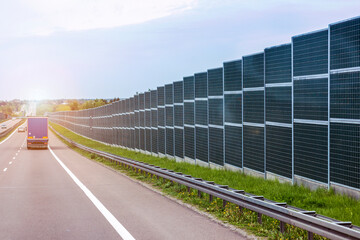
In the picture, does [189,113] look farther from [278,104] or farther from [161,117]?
[278,104]

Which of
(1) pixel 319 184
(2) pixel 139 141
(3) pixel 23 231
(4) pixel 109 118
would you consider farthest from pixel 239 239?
(4) pixel 109 118

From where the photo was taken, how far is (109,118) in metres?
59.1

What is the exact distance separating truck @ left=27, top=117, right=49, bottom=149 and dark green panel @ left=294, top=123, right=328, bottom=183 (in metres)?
43.9

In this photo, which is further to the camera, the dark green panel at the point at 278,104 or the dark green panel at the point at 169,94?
the dark green panel at the point at 169,94

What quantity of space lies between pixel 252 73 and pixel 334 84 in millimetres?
5432

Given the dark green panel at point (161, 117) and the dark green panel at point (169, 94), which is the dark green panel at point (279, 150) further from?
the dark green panel at point (161, 117)

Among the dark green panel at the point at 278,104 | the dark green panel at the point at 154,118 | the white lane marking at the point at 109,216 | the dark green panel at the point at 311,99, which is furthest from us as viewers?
the dark green panel at the point at 154,118

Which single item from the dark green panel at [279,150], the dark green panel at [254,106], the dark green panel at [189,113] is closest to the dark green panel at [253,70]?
the dark green panel at [254,106]

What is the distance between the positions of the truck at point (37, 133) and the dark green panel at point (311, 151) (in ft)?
144

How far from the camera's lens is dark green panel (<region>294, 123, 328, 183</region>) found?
13.4m

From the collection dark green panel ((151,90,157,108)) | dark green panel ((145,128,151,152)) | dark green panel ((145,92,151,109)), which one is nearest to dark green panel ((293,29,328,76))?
dark green panel ((151,90,157,108))

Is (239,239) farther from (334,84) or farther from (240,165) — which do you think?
(240,165)

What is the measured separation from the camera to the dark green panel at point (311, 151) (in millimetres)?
13422

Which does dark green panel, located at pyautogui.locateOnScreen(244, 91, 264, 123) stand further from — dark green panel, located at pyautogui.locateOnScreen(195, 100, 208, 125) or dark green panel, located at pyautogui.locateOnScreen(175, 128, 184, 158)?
dark green panel, located at pyautogui.locateOnScreen(175, 128, 184, 158)
